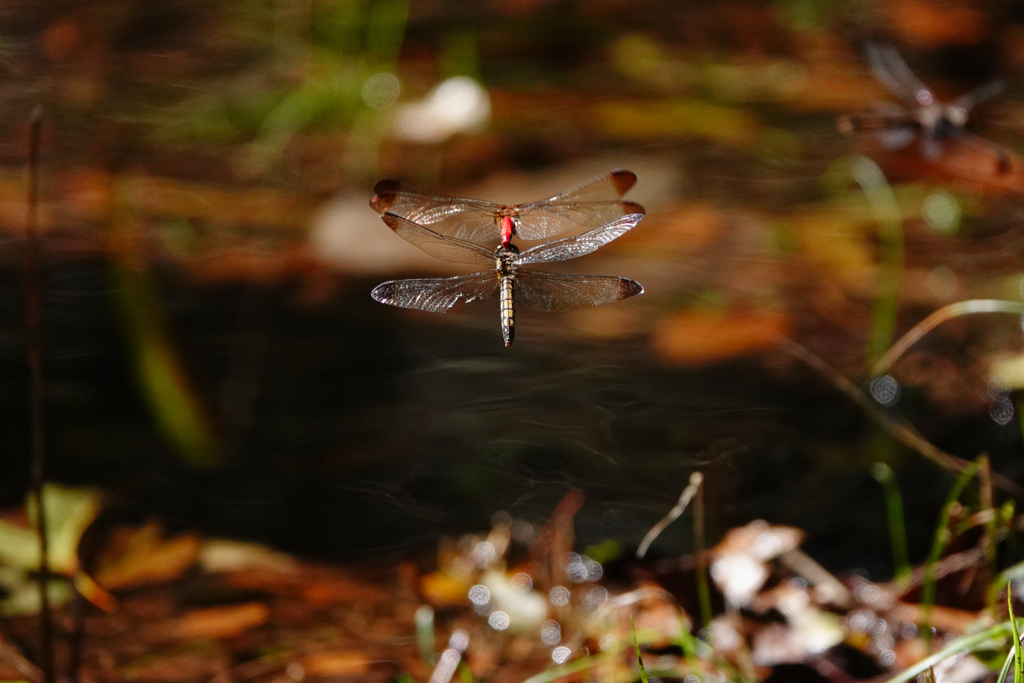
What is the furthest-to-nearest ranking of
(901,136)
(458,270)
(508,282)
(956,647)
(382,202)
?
1. (458,270)
2. (901,136)
3. (508,282)
4. (382,202)
5. (956,647)

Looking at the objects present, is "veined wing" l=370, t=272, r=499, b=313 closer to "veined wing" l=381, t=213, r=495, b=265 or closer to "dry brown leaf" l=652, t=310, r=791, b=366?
"veined wing" l=381, t=213, r=495, b=265

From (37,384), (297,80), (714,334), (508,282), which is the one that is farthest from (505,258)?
(297,80)

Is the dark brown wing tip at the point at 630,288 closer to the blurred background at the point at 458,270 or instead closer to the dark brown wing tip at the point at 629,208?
the dark brown wing tip at the point at 629,208

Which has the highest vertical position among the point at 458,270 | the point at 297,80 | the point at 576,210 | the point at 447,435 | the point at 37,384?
the point at 576,210

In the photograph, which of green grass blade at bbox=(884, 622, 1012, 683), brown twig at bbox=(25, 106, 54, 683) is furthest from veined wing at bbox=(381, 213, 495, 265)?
green grass blade at bbox=(884, 622, 1012, 683)

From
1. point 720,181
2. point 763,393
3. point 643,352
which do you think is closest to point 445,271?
point 643,352

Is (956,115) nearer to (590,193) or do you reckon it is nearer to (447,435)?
(590,193)

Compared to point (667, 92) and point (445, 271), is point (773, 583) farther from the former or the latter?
point (667, 92)
